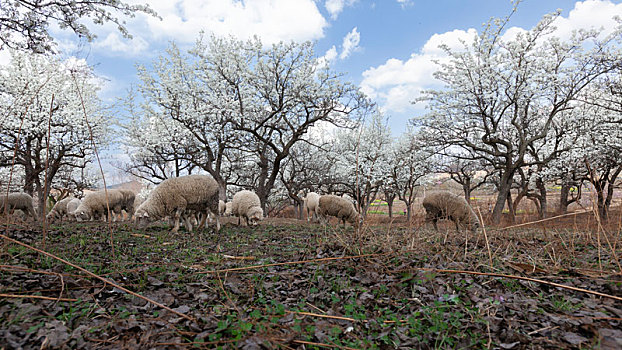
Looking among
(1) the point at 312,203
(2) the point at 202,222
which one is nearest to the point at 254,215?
(2) the point at 202,222

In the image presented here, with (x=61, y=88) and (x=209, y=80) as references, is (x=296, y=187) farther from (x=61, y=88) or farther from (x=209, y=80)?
(x=61, y=88)

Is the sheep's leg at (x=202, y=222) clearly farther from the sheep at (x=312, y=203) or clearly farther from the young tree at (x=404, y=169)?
the young tree at (x=404, y=169)

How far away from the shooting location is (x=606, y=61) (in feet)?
51.2

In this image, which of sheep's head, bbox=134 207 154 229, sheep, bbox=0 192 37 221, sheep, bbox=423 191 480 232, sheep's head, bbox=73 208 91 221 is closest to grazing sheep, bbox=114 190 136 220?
sheep's head, bbox=73 208 91 221

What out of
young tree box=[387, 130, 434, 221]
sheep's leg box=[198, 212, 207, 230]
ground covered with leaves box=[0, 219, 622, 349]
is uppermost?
young tree box=[387, 130, 434, 221]

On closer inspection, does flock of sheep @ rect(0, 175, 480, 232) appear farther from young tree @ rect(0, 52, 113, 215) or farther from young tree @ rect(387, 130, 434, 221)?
young tree @ rect(387, 130, 434, 221)

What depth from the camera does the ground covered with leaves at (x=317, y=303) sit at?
264cm

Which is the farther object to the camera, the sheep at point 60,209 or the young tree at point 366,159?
the young tree at point 366,159

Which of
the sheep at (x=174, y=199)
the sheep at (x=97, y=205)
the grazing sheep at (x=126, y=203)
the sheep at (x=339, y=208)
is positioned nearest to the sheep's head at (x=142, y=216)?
the sheep at (x=174, y=199)

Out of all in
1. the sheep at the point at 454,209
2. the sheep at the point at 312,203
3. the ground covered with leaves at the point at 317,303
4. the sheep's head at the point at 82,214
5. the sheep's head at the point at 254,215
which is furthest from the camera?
the sheep at the point at 312,203

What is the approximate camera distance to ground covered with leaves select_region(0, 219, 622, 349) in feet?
8.67

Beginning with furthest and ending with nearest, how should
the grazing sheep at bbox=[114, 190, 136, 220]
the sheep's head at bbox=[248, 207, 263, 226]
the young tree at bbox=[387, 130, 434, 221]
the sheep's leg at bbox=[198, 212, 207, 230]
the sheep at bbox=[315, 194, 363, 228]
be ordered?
1. the young tree at bbox=[387, 130, 434, 221]
2. the grazing sheep at bbox=[114, 190, 136, 220]
3. the sheep at bbox=[315, 194, 363, 228]
4. the sheep's head at bbox=[248, 207, 263, 226]
5. the sheep's leg at bbox=[198, 212, 207, 230]

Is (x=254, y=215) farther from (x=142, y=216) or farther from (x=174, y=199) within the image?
(x=142, y=216)

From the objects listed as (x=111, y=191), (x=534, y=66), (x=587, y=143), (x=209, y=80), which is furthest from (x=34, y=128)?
(x=587, y=143)
